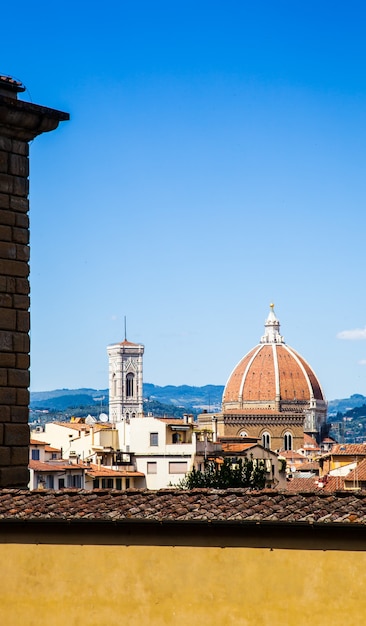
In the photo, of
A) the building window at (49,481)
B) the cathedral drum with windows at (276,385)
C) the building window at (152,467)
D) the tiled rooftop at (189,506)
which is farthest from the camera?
the cathedral drum with windows at (276,385)

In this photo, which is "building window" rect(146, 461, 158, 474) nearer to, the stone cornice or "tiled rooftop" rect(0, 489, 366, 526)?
the stone cornice

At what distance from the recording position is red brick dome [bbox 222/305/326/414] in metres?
151

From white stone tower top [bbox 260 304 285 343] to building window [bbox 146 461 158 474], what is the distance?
99.8 m

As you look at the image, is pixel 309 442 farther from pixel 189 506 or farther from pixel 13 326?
pixel 189 506

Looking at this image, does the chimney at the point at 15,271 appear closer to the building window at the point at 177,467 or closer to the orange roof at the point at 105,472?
the orange roof at the point at 105,472

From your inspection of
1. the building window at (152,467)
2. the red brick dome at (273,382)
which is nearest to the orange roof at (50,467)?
the building window at (152,467)

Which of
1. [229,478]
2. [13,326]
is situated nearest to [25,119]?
[13,326]

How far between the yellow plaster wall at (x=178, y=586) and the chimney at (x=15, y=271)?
9.39 feet

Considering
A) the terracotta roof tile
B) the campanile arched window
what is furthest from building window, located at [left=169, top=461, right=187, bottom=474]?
the campanile arched window

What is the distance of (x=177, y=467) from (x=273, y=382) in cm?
8928

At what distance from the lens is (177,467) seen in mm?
63531

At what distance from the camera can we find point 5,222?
38.2 feet

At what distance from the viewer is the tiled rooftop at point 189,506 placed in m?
7.93

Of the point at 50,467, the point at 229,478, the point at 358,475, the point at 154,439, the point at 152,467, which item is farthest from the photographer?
the point at 154,439
